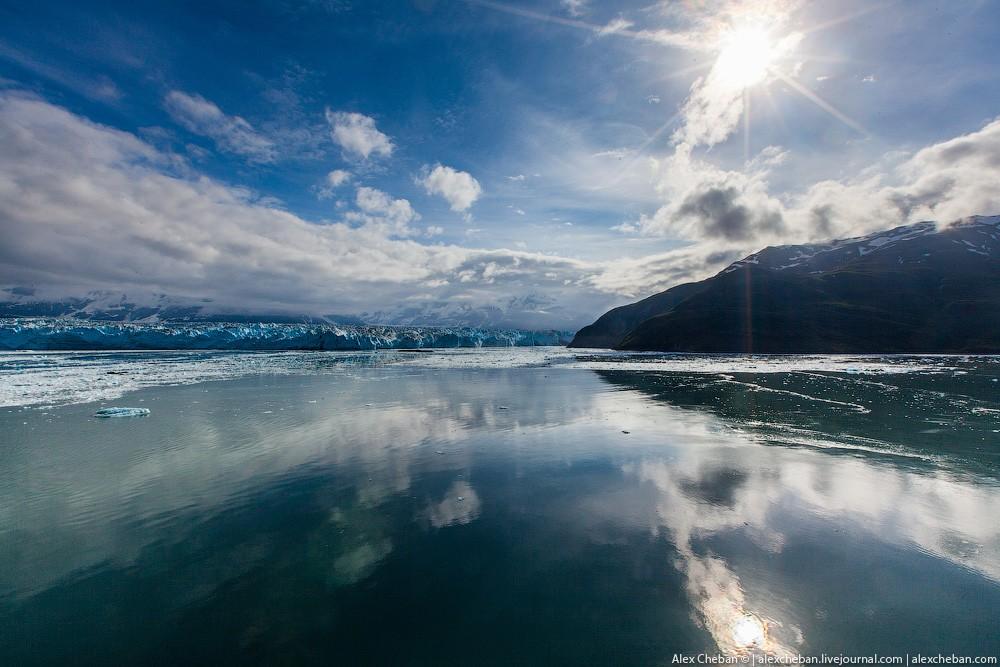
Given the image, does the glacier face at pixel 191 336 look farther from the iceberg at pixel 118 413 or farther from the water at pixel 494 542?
the water at pixel 494 542

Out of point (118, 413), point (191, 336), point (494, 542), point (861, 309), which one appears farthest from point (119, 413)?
point (861, 309)

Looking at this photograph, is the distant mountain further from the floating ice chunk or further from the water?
the floating ice chunk

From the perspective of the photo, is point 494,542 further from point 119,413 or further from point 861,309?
point 861,309

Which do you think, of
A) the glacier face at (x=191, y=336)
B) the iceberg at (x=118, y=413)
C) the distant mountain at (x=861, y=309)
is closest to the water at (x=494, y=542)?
the iceberg at (x=118, y=413)

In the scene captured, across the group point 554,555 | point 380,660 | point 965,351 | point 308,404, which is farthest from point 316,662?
point 965,351

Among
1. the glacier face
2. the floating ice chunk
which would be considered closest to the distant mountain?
the glacier face

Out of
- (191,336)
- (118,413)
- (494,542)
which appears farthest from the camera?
(191,336)
